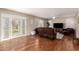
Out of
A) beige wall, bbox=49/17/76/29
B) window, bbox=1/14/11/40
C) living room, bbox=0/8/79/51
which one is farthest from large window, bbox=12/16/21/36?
beige wall, bbox=49/17/76/29

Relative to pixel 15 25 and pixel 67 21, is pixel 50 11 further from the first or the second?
pixel 15 25

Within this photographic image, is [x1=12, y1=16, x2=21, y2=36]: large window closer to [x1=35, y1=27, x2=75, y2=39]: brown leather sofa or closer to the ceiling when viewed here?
the ceiling

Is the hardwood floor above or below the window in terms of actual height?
below

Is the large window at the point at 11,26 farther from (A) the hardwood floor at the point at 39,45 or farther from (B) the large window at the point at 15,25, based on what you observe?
(A) the hardwood floor at the point at 39,45

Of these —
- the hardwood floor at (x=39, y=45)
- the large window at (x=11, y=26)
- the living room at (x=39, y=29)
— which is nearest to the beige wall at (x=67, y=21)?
the living room at (x=39, y=29)

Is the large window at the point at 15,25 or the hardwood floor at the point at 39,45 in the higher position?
the large window at the point at 15,25

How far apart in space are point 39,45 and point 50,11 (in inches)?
37.1

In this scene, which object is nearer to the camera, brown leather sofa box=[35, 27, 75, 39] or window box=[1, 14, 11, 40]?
window box=[1, 14, 11, 40]

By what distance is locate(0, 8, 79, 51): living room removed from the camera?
9.00 feet

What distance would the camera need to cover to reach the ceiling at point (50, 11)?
8.99 ft

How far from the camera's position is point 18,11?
279 cm

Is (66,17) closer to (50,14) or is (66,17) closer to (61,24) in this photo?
(61,24)
